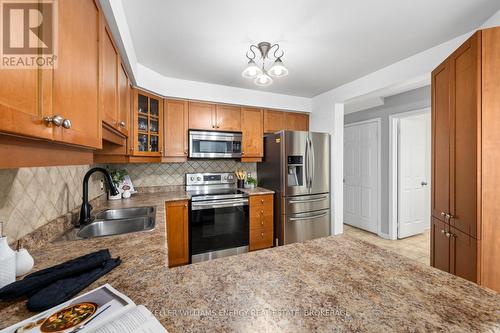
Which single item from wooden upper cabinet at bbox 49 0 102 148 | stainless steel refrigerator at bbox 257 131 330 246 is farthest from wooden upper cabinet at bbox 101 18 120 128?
stainless steel refrigerator at bbox 257 131 330 246

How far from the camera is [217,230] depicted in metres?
2.61

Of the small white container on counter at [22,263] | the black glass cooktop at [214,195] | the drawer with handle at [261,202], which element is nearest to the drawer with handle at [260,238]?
the drawer with handle at [261,202]

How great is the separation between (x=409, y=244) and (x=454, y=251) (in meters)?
2.30

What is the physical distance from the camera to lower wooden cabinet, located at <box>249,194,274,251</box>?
2.81 meters

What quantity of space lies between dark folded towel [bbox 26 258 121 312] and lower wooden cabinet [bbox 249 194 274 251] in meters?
2.09

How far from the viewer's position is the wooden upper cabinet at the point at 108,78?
3.60ft

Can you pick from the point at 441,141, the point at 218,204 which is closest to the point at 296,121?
the point at 218,204

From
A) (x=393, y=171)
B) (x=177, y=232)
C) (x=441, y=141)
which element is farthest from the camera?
(x=393, y=171)

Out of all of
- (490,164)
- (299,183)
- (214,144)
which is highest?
(214,144)

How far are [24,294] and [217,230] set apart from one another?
78.9 inches

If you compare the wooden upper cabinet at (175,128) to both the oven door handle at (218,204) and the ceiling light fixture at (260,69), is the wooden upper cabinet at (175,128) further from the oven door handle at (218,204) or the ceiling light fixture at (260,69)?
the ceiling light fixture at (260,69)

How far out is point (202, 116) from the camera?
286 cm

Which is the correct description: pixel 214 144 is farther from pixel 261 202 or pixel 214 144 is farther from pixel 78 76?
pixel 78 76

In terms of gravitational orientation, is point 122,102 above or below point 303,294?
above
